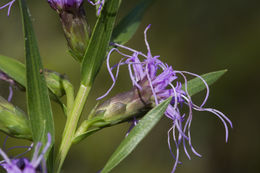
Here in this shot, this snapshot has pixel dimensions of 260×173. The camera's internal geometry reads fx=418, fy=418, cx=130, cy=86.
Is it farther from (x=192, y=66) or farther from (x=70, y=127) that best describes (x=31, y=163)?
(x=192, y=66)

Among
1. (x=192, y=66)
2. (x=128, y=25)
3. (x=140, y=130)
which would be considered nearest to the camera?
(x=140, y=130)

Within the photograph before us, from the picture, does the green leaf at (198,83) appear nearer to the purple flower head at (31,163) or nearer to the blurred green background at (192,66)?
the purple flower head at (31,163)

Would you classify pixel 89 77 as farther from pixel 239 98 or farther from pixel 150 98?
pixel 239 98

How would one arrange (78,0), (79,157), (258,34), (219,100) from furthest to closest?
(258,34) < (219,100) < (79,157) < (78,0)

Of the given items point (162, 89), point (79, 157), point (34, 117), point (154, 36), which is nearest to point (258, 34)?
point (154, 36)

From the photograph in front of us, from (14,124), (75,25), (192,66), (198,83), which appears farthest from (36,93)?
(192,66)
